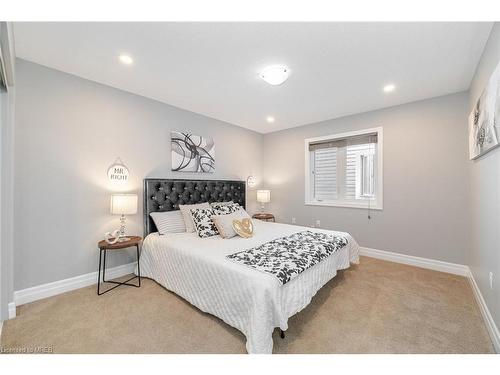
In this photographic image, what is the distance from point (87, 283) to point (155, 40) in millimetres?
2612

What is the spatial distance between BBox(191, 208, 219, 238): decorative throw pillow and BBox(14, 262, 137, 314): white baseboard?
1121 millimetres

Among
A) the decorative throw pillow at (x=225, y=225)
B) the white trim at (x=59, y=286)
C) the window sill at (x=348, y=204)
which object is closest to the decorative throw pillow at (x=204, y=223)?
the decorative throw pillow at (x=225, y=225)

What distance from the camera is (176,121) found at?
125 inches

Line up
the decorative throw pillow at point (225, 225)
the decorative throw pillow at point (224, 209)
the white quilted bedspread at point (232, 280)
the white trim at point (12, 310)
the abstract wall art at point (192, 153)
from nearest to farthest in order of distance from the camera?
the white quilted bedspread at point (232, 280)
the white trim at point (12, 310)
the decorative throw pillow at point (225, 225)
the decorative throw pillow at point (224, 209)
the abstract wall art at point (192, 153)

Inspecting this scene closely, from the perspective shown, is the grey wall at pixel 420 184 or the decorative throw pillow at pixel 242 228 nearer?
the decorative throw pillow at pixel 242 228

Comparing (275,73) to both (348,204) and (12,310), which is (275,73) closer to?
(348,204)

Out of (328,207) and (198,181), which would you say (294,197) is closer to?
(328,207)

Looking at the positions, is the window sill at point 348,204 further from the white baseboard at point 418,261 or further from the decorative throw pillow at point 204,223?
the decorative throw pillow at point 204,223

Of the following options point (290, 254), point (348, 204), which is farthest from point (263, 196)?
point (290, 254)

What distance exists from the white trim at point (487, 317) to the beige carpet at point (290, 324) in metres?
0.04

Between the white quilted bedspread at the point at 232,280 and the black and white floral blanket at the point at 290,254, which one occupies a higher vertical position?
the black and white floral blanket at the point at 290,254

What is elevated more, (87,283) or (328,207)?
(328,207)

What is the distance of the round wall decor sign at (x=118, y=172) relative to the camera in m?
2.53
